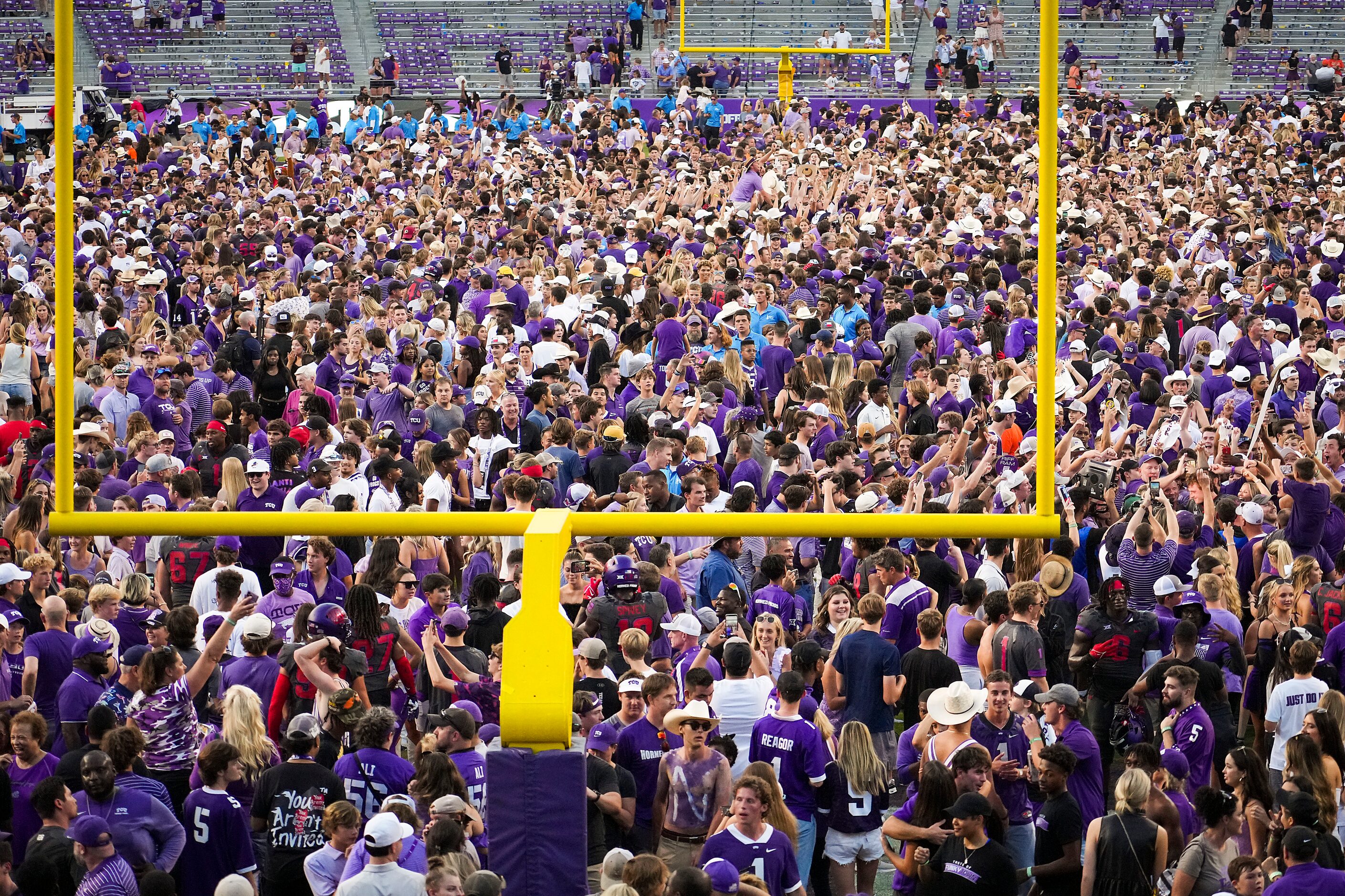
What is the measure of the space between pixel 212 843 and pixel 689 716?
1872 millimetres

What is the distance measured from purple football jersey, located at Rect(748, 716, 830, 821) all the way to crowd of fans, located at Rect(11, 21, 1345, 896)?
12 millimetres

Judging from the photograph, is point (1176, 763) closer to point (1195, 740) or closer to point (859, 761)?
point (1195, 740)

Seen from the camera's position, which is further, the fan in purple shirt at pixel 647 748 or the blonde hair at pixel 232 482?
the blonde hair at pixel 232 482

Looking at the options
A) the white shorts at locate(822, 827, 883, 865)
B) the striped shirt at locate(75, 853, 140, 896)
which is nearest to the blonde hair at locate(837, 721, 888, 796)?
the white shorts at locate(822, 827, 883, 865)

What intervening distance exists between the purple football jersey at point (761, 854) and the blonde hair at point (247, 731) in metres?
1.85

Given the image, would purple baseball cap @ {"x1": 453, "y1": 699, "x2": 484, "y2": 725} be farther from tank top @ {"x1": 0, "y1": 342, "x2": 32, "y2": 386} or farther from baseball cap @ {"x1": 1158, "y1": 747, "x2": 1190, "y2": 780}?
tank top @ {"x1": 0, "y1": 342, "x2": 32, "y2": 386}

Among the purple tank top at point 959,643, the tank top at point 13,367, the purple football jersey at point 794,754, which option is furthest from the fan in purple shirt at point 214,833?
the tank top at point 13,367

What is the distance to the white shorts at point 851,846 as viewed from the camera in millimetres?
6449

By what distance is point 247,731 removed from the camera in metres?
6.28

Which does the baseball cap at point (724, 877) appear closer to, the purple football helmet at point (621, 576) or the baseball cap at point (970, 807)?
the baseball cap at point (970, 807)

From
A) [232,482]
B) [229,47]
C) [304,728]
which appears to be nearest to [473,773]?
[304,728]

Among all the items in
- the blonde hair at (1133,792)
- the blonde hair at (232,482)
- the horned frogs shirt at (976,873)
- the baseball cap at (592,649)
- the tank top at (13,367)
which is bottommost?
the horned frogs shirt at (976,873)

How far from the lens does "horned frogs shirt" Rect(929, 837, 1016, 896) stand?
18.7ft

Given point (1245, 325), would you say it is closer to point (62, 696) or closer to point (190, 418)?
point (190, 418)
